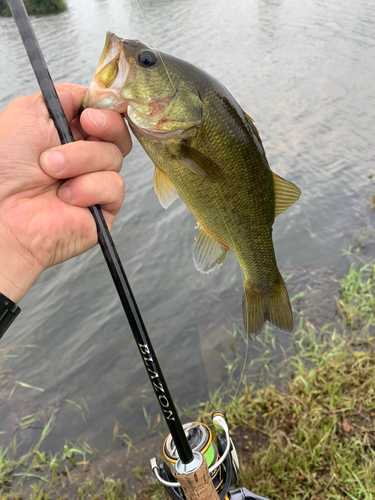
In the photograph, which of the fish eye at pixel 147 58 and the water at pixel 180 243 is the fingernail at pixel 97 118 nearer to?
the fish eye at pixel 147 58

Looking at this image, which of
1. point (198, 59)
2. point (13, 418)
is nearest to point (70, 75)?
point (198, 59)

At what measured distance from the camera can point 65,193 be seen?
5.08ft

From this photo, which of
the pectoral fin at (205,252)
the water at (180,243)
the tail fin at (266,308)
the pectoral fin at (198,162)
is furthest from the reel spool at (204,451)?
the water at (180,243)

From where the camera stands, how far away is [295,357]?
3.96 metres

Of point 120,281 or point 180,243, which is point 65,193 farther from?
point 180,243

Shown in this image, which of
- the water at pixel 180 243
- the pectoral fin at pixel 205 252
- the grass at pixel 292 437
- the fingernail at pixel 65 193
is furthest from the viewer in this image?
the water at pixel 180 243

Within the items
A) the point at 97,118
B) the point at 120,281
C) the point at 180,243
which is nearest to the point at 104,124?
the point at 97,118

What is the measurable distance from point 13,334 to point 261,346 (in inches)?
134

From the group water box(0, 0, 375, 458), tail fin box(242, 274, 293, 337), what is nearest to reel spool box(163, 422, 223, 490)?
tail fin box(242, 274, 293, 337)

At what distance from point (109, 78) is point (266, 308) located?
1.43 m

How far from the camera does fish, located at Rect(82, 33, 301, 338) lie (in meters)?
1.49

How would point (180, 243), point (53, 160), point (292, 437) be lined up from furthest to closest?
point (180, 243)
point (292, 437)
point (53, 160)

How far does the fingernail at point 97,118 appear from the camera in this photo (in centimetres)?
144

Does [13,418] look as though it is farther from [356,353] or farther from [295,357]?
[356,353]
